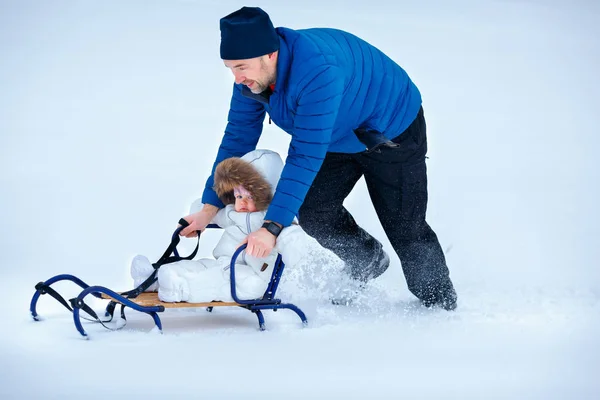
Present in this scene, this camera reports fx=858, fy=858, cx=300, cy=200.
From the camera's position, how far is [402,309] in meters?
4.33

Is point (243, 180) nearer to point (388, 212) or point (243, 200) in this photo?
point (243, 200)

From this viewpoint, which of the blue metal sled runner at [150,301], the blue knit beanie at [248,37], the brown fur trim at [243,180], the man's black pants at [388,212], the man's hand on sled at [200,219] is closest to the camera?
the blue knit beanie at [248,37]

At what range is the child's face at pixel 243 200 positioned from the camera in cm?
389

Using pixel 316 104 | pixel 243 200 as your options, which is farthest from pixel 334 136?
pixel 243 200

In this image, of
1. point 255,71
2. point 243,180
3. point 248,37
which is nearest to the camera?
point 248,37

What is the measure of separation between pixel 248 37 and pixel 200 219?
3.22 feet

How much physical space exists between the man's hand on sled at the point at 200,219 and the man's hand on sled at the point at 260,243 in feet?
1.62

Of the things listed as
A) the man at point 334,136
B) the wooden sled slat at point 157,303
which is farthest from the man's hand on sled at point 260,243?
the wooden sled slat at point 157,303

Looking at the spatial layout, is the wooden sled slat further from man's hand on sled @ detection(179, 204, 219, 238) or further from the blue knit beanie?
the blue knit beanie

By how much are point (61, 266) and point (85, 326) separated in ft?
4.26

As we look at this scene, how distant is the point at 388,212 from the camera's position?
4227mm

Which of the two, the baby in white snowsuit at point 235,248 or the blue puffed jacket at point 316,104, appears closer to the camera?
the blue puffed jacket at point 316,104

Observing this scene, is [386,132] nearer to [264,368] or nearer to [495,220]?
[264,368]

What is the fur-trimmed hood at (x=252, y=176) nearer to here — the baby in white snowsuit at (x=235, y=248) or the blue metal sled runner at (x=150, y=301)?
the baby in white snowsuit at (x=235, y=248)
